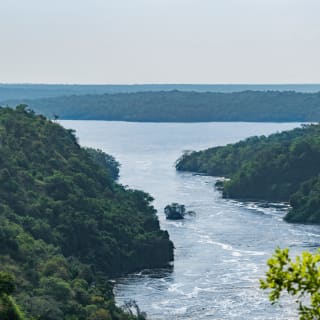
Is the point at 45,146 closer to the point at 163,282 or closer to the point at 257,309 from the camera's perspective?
the point at 163,282

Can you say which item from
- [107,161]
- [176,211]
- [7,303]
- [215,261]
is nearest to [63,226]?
[215,261]

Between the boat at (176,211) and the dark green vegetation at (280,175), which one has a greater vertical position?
the dark green vegetation at (280,175)

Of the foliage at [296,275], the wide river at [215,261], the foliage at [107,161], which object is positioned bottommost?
the wide river at [215,261]

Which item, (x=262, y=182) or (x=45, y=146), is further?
(x=262, y=182)

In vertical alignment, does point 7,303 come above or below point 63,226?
above

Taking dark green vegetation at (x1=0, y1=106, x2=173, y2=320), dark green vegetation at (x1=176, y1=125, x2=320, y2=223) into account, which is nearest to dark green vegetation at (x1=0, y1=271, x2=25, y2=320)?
dark green vegetation at (x1=0, y1=106, x2=173, y2=320)

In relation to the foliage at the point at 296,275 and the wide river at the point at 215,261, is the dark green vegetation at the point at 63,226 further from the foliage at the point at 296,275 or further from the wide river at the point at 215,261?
the foliage at the point at 296,275

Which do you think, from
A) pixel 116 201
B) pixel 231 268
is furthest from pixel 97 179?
pixel 231 268

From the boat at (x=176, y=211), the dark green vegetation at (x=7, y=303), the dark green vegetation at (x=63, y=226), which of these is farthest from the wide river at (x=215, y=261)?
the dark green vegetation at (x=7, y=303)

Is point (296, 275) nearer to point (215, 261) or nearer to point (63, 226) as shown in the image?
point (215, 261)
